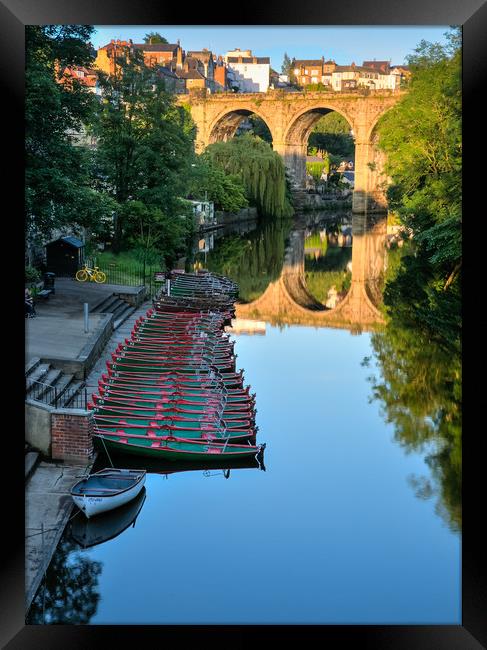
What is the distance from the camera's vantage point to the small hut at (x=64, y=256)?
2428 cm

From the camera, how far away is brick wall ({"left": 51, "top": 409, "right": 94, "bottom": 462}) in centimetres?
1120

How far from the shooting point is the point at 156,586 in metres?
8.37

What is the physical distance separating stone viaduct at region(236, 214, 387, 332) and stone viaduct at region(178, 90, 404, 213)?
29.9 meters

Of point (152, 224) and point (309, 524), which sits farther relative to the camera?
point (152, 224)

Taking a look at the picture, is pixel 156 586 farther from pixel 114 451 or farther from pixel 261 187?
pixel 261 187

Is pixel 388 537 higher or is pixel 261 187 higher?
pixel 261 187

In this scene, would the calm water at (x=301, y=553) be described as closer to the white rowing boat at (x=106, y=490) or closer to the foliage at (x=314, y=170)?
the white rowing boat at (x=106, y=490)

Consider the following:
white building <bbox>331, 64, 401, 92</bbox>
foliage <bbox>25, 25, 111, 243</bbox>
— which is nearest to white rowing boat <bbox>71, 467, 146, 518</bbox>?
foliage <bbox>25, 25, 111, 243</bbox>

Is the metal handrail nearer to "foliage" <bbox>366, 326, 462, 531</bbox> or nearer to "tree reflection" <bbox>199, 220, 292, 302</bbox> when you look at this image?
"foliage" <bbox>366, 326, 462, 531</bbox>

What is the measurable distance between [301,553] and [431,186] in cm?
2412

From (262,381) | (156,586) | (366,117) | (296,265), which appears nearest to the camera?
(156,586)
